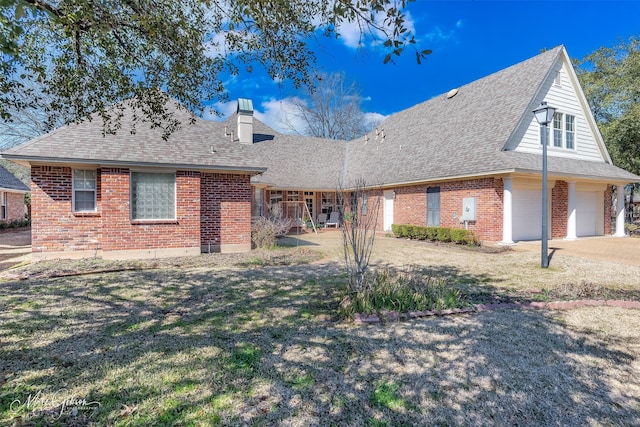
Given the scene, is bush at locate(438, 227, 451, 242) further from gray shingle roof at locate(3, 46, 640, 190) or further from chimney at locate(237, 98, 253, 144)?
chimney at locate(237, 98, 253, 144)

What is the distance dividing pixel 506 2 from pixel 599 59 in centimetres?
1789

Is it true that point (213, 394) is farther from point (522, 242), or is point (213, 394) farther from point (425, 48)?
point (522, 242)

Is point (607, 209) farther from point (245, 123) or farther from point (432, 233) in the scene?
point (245, 123)

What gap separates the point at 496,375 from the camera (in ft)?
10.3

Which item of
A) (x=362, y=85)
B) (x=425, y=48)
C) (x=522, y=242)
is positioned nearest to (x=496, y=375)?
(x=425, y=48)

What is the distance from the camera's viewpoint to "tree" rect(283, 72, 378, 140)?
34.4 m

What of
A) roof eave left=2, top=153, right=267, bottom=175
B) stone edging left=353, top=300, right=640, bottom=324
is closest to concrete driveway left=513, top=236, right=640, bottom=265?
stone edging left=353, top=300, right=640, bottom=324

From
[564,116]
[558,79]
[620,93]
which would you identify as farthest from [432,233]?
[620,93]

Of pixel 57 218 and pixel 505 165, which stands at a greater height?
pixel 505 165

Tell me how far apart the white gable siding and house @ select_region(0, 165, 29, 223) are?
89.0ft

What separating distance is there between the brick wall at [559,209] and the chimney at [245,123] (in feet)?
53.3

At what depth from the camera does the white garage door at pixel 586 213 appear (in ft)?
50.1

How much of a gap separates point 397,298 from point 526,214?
1135 cm

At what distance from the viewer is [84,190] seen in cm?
969
